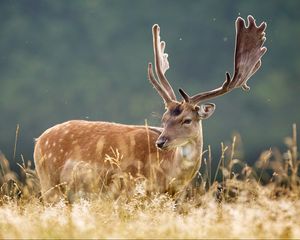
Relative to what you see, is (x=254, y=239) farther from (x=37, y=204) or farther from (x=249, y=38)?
(x=249, y=38)

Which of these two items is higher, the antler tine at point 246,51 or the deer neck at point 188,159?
the antler tine at point 246,51

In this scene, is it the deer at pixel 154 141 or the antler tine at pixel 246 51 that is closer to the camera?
the deer at pixel 154 141

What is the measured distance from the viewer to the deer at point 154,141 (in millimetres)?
6254

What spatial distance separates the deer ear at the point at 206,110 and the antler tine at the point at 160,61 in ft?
1.34

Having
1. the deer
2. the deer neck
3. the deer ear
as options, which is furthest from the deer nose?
the deer ear

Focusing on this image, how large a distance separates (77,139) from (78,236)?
3779 mm

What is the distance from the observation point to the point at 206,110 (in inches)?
252

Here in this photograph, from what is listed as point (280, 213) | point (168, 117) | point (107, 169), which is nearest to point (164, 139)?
point (168, 117)

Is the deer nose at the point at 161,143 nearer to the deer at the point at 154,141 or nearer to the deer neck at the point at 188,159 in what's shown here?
the deer at the point at 154,141

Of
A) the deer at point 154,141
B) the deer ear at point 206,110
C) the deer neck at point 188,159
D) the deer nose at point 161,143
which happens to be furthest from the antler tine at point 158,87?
the deer nose at point 161,143

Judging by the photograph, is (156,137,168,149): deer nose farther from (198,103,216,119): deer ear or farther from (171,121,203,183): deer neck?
(198,103,216,119): deer ear

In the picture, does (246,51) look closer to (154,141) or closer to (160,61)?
(160,61)

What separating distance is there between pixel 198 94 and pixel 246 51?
922 millimetres

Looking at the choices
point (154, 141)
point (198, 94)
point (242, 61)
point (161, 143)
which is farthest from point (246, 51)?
point (161, 143)
